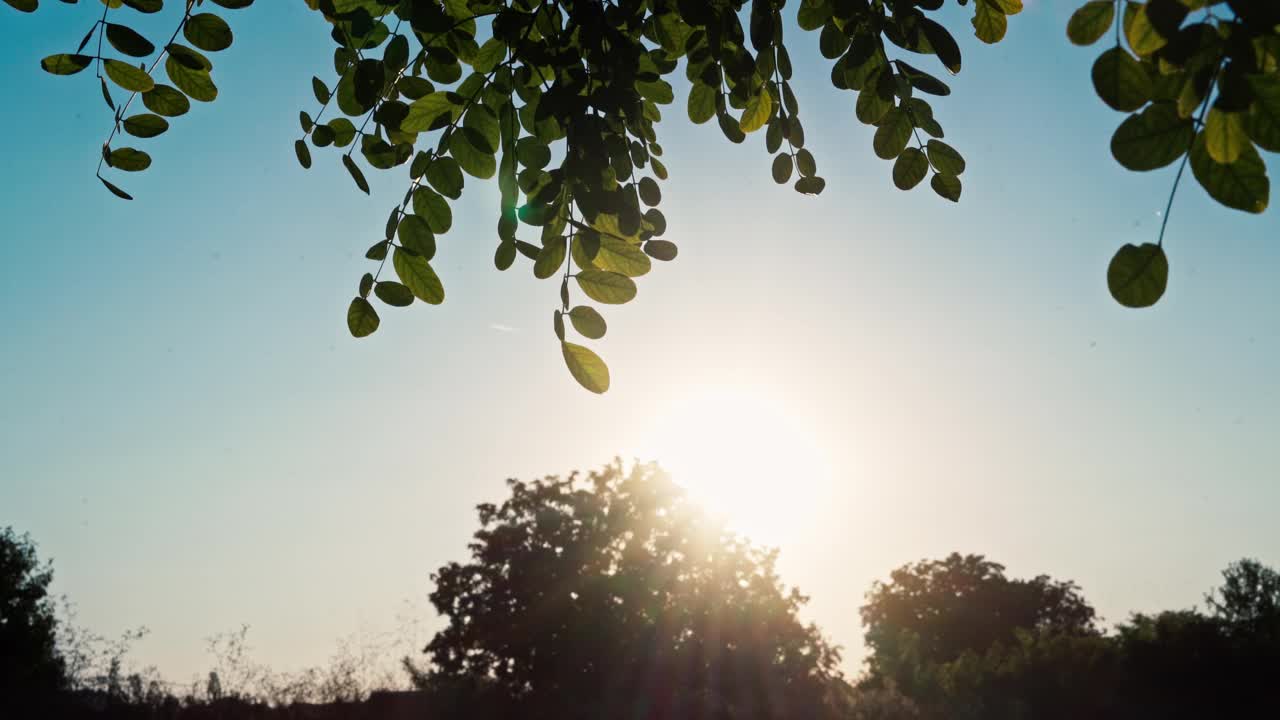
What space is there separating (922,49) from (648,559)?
84.5 feet

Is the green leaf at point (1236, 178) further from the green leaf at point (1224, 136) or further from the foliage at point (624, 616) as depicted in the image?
the foliage at point (624, 616)

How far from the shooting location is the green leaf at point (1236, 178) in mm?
1212

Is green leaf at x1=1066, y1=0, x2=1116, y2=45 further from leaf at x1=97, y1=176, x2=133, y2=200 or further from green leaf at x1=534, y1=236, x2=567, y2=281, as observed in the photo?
leaf at x1=97, y1=176, x2=133, y2=200

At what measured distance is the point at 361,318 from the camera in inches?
83.9

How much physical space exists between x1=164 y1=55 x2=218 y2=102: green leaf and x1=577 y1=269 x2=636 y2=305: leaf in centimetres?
153

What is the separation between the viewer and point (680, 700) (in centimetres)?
2277

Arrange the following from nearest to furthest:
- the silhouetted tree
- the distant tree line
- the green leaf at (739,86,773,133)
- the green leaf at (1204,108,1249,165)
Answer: the green leaf at (1204,108,1249,165) → the green leaf at (739,86,773,133) → the distant tree line → the silhouetted tree

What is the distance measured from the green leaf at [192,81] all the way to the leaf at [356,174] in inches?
23.6

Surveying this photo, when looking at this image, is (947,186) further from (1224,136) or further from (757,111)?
(1224,136)

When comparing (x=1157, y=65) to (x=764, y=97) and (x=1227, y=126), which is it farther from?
(x=764, y=97)

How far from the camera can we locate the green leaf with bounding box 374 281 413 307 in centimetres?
209

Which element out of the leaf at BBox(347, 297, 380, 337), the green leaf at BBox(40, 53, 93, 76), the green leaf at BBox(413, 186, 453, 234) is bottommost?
the leaf at BBox(347, 297, 380, 337)

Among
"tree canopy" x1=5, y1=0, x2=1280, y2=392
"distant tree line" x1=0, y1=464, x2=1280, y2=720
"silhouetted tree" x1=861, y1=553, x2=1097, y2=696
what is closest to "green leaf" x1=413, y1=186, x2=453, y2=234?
"tree canopy" x1=5, y1=0, x2=1280, y2=392

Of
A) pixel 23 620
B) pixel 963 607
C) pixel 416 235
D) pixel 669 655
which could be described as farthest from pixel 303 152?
pixel 963 607
